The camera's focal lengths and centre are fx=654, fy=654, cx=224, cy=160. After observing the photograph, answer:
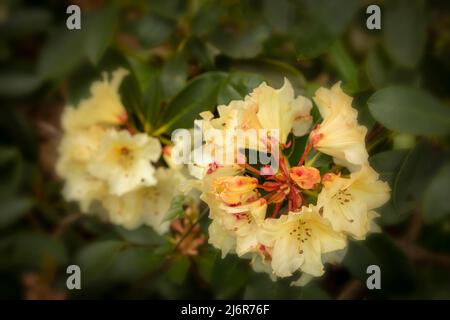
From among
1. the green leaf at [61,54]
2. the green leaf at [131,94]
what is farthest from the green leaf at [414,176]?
the green leaf at [61,54]

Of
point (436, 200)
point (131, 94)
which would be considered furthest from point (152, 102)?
point (436, 200)

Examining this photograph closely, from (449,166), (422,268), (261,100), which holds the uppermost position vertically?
(261,100)

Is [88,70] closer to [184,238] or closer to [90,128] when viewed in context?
[90,128]

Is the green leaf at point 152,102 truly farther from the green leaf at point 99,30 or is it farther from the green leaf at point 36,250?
the green leaf at point 36,250

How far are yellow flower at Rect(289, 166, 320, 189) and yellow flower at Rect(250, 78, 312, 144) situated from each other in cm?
6

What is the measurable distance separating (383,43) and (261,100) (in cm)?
56

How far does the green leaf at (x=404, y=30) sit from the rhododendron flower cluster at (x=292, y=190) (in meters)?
0.41

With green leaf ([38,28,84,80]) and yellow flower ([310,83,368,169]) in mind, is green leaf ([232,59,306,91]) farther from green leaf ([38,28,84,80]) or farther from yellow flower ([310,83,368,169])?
green leaf ([38,28,84,80])

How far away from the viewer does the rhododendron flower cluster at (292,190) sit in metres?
0.83

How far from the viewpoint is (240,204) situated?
0.83m

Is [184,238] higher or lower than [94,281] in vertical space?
higher

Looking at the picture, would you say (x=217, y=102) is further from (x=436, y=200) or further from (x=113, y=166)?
(x=436, y=200)
